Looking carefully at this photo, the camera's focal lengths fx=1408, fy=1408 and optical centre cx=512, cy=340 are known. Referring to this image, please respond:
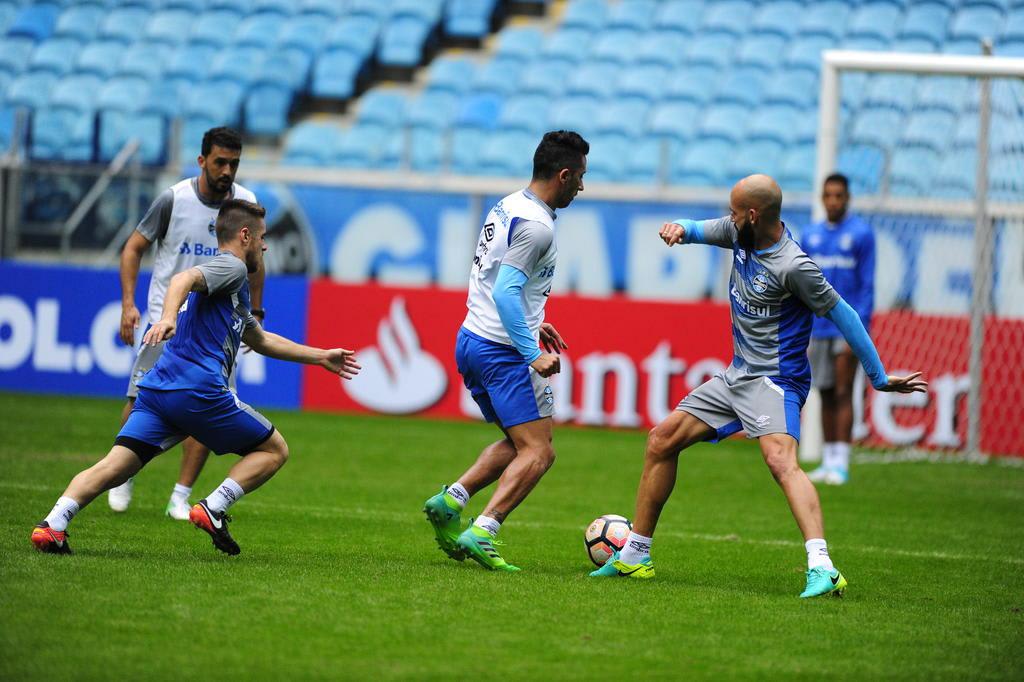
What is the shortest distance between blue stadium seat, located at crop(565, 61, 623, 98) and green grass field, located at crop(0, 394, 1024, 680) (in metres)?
9.54

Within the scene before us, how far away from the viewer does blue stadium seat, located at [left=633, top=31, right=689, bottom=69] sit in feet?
63.7

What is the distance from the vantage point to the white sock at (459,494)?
666cm

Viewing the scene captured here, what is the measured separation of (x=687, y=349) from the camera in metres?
13.7

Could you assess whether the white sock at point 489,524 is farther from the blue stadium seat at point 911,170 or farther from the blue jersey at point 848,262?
the blue stadium seat at point 911,170

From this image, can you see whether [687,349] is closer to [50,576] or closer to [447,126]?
[447,126]

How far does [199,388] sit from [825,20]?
14.9 meters

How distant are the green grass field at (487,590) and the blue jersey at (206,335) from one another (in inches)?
32.5

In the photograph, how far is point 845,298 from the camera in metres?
11.1

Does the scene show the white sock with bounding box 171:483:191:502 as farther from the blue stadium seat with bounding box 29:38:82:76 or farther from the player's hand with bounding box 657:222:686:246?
the blue stadium seat with bounding box 29:38:82:76

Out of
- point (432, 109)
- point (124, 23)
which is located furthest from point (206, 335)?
point (124, 23)

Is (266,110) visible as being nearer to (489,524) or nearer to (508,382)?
(508,382)

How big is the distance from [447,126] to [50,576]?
13.3 metres

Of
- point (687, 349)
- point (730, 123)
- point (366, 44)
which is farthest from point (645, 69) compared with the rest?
point (687, 349)

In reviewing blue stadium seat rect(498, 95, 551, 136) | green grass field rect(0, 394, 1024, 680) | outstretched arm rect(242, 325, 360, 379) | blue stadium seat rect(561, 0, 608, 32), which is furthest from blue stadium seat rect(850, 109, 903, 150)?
outstretched arm rect(242, 325, 360, 379)
